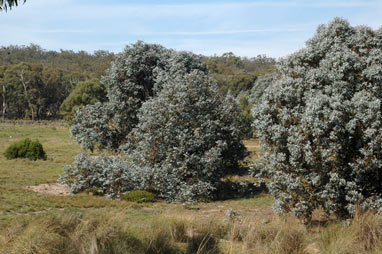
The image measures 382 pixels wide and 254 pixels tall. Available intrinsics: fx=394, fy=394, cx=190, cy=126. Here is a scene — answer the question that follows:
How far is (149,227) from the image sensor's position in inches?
326

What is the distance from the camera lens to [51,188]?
1825 centimetres

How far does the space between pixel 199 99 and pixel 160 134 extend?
2.29m

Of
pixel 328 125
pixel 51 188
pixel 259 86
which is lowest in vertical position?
pixel 51 188

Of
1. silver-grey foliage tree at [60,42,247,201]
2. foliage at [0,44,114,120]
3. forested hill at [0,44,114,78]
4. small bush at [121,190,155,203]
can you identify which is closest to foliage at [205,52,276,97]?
silver-grey foliage tree at [60,42,247,201]

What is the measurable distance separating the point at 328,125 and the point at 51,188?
13.3 metres

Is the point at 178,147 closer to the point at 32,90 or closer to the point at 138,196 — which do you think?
the point at 138,196

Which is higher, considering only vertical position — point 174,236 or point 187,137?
point 187,137

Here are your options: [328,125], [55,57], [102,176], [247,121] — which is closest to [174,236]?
[328,125]

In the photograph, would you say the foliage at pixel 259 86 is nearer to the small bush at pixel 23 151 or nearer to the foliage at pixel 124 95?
the small bush at pixel 23 151

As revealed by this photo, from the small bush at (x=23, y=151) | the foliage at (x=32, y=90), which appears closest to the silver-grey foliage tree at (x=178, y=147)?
the small bush at (x=23, y=151)

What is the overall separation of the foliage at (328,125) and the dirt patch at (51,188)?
10014mm

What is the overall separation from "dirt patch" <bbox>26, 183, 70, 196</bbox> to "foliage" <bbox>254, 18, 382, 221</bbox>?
32.9 feet

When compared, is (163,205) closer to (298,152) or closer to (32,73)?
(298,152)

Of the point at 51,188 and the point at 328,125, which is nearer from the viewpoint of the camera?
the point at 328,125
